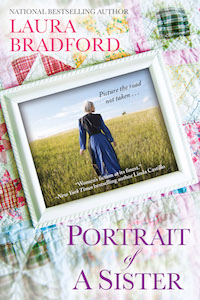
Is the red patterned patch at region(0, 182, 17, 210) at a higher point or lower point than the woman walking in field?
lower

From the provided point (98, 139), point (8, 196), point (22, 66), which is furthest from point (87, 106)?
point (8, 196)

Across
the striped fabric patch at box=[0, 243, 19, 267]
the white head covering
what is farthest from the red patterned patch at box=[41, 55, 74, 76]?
the striped fabric patch at box=[0, 243, 19, 267]

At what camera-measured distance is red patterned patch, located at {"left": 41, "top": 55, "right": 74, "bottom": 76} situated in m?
0.83

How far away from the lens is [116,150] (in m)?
0.83

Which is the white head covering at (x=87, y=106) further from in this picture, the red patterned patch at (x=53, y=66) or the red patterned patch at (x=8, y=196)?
the red patterned patch at (x=8, y=196)

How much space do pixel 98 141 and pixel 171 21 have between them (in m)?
0.43

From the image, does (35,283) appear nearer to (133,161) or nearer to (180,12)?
(133,161)

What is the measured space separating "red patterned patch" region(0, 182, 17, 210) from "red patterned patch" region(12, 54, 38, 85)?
0.32 meters

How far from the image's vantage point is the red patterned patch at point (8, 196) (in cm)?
83

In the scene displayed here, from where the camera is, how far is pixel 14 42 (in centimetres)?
84

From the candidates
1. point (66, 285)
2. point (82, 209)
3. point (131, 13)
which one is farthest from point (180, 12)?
point (66, 285)

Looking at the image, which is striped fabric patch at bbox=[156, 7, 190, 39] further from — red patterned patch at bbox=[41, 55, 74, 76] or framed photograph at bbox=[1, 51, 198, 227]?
red patterned patch at bbox=[41, 55, 74, 76]

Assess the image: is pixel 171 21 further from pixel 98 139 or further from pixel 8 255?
pixel 8 255

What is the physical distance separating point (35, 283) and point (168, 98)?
696mm
